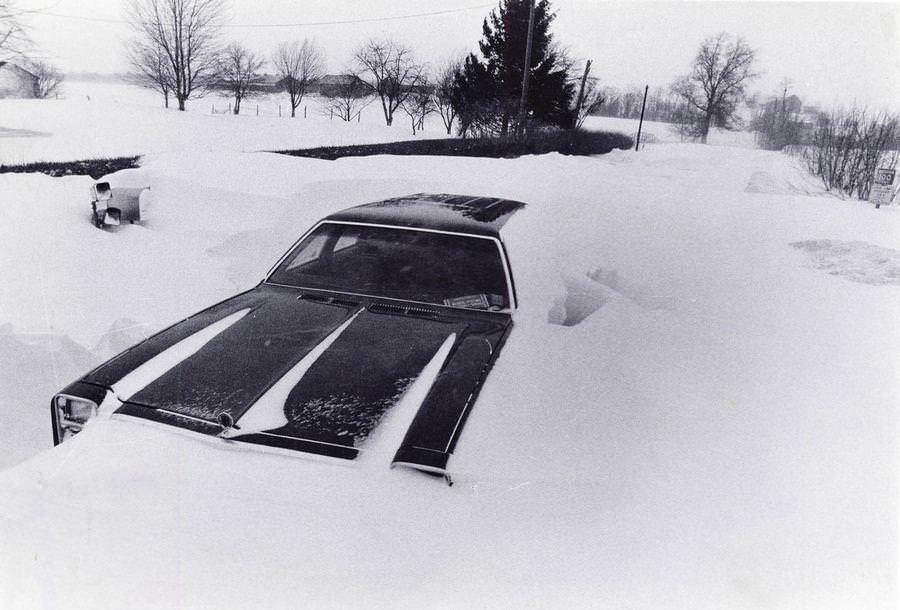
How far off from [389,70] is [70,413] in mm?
3436

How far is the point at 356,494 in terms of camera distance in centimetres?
145

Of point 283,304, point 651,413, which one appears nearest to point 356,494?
point 651,413

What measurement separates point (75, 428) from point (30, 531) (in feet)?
1.46

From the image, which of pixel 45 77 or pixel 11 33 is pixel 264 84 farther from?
pixel 11 33

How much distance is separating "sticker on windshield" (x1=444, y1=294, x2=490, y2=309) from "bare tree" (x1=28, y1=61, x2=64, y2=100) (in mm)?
2346

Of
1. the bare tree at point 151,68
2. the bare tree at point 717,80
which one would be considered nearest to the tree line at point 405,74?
the bare tree at point 151,68

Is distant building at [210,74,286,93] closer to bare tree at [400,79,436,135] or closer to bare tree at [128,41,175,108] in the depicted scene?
bare tree at [128,41,175,108]

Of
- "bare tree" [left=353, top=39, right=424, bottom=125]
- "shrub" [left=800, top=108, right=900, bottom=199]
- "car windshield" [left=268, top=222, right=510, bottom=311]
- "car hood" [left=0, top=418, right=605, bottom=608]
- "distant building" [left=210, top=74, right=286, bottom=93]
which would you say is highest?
"bare tree" [left=353, top=39, right=424, bottom=125]

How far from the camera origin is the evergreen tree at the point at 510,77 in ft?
13.3

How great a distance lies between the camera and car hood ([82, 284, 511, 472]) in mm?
1646

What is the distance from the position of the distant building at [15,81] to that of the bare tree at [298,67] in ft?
4.18

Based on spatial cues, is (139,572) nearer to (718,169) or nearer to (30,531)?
(30,531)

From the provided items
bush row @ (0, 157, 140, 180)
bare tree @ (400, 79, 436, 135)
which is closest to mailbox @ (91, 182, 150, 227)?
bush row @ (0, 157, 140, 180)

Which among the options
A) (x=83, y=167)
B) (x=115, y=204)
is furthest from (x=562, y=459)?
(x=83, y=167)
